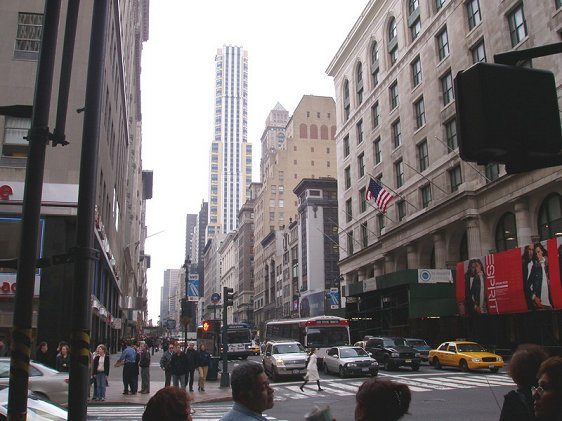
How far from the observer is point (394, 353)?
102ft

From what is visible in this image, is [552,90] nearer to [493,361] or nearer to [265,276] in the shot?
[493,361]

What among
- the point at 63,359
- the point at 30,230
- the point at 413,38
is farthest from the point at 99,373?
the point at 413,38

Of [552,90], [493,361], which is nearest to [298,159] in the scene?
[493,361]

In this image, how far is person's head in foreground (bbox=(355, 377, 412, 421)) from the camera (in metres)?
3.50

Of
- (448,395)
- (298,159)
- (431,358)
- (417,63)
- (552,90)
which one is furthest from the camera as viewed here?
(298,159)

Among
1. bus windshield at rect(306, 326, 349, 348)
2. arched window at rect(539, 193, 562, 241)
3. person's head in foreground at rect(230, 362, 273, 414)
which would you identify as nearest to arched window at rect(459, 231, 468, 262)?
arched window at rect(539, 193, 562, 241)

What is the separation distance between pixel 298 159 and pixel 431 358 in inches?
4096

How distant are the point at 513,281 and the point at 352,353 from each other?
38.2 feet

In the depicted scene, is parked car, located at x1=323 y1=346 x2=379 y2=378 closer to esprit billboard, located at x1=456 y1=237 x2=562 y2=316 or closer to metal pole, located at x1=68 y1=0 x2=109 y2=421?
esprit billboard, located at x1=456 y1=237 x2=562 y2=316

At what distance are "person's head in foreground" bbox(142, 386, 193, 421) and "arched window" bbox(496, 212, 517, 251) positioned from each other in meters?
37.8

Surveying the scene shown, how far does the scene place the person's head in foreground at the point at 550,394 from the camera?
12.6 ft

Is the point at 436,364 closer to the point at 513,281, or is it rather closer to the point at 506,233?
the point at 513,281

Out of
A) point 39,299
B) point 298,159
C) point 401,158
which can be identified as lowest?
point 39,299

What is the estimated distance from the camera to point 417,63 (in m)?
50.8
